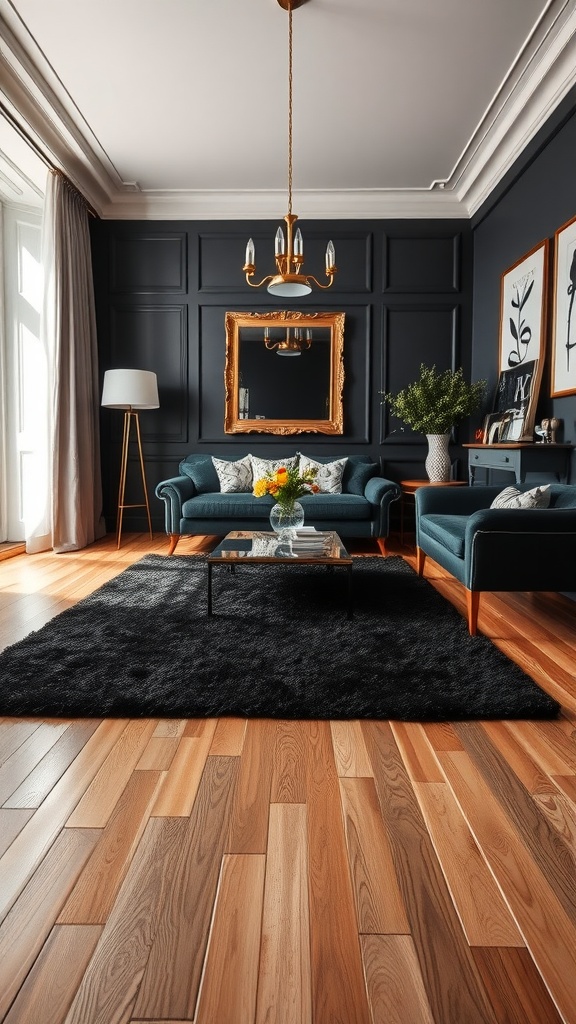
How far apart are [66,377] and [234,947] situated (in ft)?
15.7

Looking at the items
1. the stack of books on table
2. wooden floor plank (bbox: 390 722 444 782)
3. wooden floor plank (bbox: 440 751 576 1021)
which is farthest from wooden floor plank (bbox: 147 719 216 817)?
the stack of books on table

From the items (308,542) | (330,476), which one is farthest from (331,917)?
(330,476)

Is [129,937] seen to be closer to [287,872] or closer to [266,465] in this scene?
[287,872]

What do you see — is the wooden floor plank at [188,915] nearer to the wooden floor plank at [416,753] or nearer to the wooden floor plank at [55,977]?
the wooden floor plank at [55,977]

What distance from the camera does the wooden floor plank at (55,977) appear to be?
0.96 m

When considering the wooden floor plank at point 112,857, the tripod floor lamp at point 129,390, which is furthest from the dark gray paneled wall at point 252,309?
the wooden floor plank at point 112,857

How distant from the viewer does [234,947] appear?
109cm

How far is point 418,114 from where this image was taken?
14.5ft

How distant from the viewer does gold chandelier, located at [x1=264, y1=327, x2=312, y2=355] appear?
5.93 metres

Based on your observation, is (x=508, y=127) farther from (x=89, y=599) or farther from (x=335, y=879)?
(x=335, y=879)

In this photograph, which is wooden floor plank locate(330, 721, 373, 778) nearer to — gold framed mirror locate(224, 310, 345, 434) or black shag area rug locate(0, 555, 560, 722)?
black shag area rug locate(0, 555, 560, 722)

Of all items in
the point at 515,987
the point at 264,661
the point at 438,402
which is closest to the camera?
the point at 515,987

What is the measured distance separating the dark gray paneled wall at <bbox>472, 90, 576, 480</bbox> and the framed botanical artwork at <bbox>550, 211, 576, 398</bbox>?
0.28 feet

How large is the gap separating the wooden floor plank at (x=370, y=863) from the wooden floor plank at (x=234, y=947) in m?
0.19
